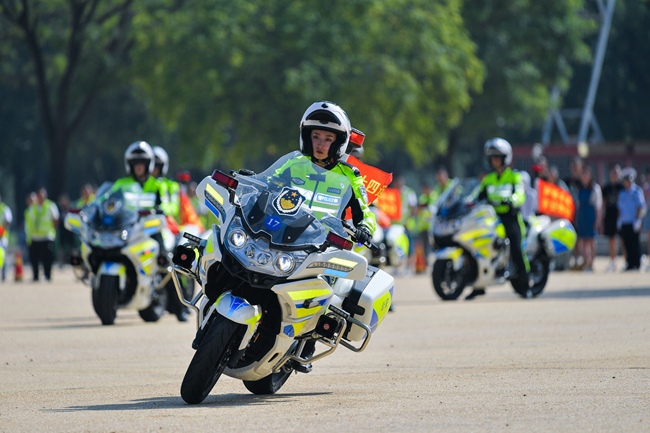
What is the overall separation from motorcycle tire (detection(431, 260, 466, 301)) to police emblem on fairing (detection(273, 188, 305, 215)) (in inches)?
366

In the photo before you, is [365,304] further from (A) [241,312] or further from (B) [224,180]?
(B) [224,180]

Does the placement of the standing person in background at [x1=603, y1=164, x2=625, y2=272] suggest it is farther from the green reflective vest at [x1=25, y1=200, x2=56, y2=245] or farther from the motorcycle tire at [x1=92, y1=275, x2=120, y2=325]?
the motorcycle tire at [x1=92, y1=275, x2=120, y2=325]

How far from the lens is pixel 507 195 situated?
16.1 meters

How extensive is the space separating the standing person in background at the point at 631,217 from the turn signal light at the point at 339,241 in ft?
56.0

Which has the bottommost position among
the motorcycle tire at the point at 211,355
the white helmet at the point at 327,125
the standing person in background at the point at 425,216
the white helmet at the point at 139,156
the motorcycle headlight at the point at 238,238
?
the standing person in background at the point at 425,216

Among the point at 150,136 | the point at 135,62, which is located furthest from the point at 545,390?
the point at 150,136

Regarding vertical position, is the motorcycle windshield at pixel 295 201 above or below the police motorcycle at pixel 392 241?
above

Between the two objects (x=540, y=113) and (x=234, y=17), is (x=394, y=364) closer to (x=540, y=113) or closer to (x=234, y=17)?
(x=234, y=17)

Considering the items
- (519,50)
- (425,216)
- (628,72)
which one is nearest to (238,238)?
(425,216)

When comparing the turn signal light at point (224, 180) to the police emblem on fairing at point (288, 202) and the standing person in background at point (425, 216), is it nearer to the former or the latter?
the police emblem on fairing at point (288, 202)

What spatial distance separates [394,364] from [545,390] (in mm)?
2062

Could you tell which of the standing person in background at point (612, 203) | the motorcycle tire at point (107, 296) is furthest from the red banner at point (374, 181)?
the standing person in background at point (612, 203)

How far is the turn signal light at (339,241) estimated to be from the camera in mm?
6777

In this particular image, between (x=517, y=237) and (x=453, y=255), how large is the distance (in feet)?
3.18
